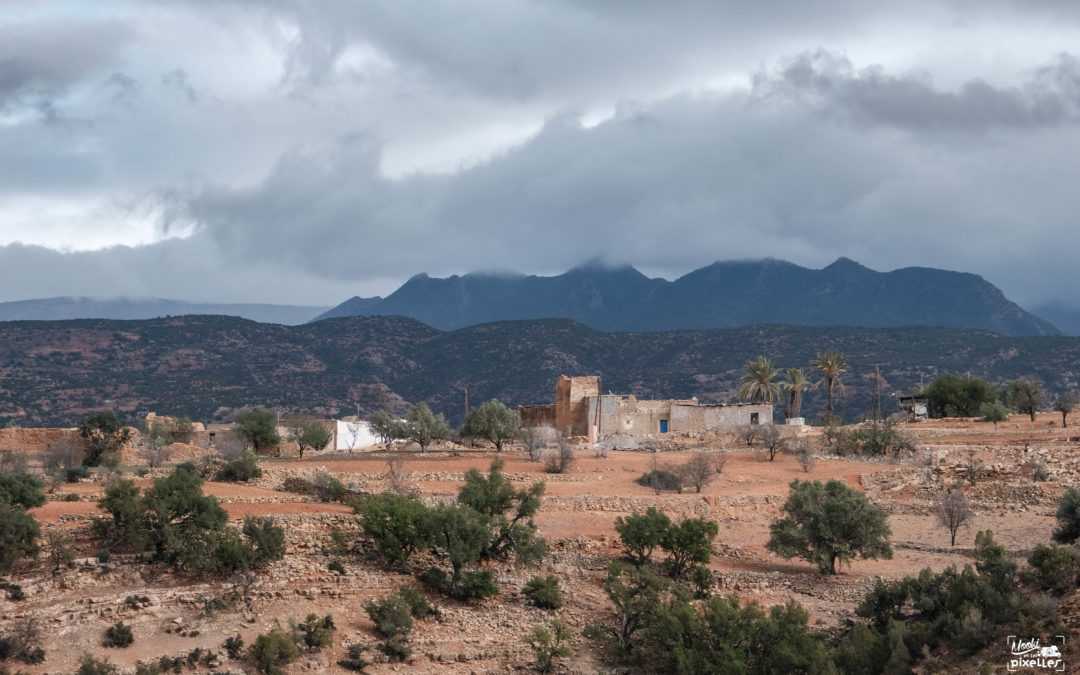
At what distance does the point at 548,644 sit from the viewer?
26234mm

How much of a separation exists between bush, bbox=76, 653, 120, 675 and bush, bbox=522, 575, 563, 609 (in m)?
9.93

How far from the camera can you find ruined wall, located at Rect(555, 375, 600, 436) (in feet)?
203

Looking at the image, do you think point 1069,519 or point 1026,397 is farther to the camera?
point 1026,397

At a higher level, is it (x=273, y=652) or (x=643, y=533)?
(x=643, y=533)

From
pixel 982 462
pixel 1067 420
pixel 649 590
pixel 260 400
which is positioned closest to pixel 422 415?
pixel 982 462

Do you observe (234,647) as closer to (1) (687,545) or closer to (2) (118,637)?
(2) (118,637)

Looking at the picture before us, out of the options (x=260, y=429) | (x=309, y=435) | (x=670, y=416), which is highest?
(x=670, y=416)

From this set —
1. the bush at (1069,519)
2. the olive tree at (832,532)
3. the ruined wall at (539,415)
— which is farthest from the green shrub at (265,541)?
the ruined wall at (539,415)

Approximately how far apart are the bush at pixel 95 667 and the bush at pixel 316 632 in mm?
3846

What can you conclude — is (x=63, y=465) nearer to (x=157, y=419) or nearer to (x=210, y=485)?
(x=210, y=485)

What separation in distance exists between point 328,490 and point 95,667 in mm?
14037

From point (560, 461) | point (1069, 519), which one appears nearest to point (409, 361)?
point (560, 461)

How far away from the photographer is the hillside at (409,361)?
301 feet

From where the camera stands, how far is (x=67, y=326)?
10525 centimetres
